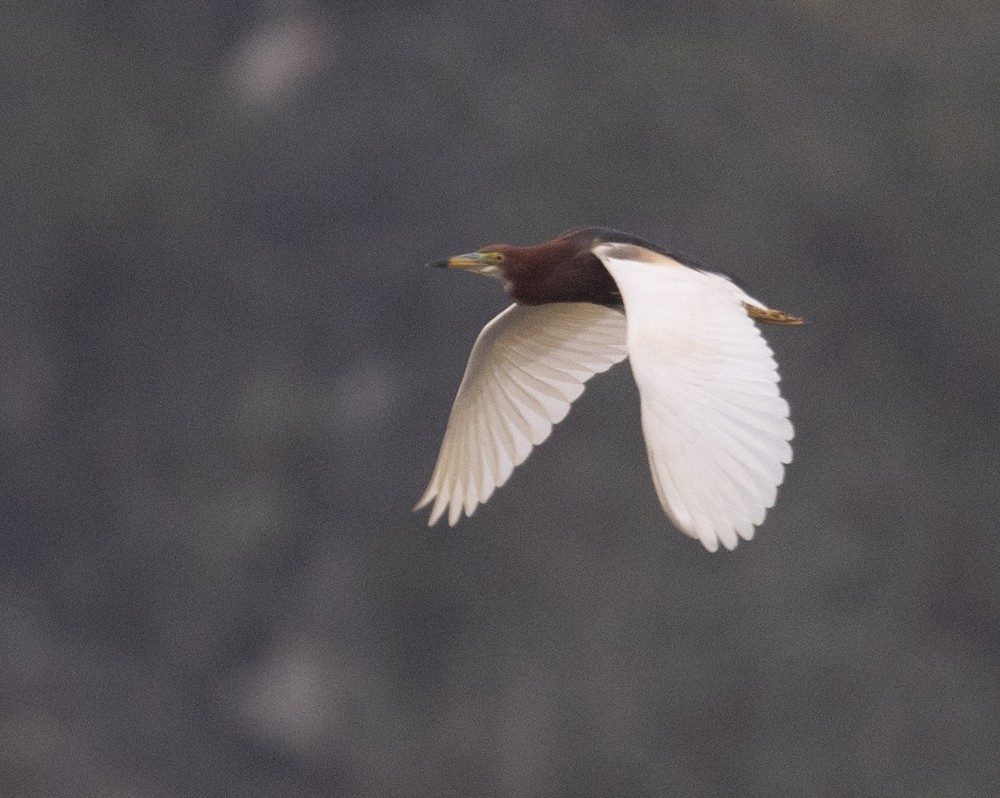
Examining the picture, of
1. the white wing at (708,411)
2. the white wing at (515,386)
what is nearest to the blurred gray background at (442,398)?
the white wing at (515,386)

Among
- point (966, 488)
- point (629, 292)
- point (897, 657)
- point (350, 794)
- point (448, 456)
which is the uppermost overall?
point (629, 292)

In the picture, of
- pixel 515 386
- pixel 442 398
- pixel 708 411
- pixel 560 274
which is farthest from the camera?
pixel 442 398

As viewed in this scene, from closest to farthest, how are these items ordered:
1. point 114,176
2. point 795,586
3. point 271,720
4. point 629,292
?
point 629,292 → point 795,586 → point 271,720 → point 114,176

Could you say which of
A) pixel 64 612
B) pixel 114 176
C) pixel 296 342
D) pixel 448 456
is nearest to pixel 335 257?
pixel 296 342

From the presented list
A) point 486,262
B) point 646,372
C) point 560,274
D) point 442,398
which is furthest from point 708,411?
point 442,398

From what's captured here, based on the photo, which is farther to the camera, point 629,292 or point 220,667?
point 220,667

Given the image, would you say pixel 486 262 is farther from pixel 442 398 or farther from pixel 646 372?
pixel 442 398

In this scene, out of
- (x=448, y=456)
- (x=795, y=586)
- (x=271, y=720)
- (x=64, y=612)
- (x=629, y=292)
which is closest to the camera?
(x=629, y=292)

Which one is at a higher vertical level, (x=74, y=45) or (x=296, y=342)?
(x=74, y=45)

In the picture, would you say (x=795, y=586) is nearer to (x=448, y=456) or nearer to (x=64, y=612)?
(x=64, y=612)
